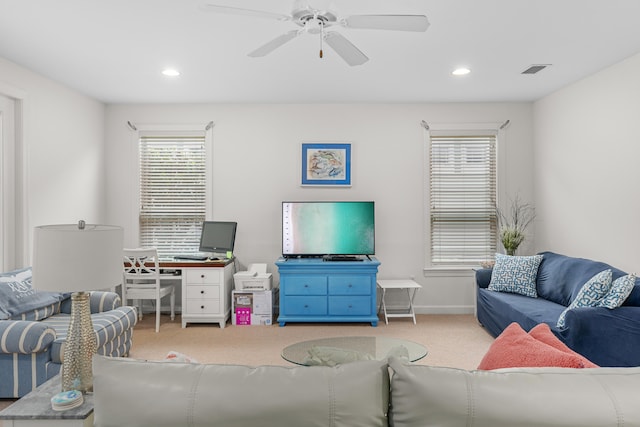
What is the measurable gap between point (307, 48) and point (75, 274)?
260 cm

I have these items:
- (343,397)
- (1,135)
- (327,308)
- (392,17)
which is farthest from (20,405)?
(327,308)

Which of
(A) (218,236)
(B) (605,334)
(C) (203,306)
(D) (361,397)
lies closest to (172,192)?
(A) (218,236)

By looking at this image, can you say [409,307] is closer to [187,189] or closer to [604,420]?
[187,189]

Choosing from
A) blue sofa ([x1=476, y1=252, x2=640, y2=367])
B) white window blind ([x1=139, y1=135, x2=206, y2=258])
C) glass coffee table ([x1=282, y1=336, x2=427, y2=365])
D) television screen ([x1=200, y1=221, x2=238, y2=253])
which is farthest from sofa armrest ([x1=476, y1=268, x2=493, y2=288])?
white window blind ([x1=139, y1=135, x2=206, y2=258])

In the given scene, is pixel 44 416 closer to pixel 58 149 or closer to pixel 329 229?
pixel 58 149

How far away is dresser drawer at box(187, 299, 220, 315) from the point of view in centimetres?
486

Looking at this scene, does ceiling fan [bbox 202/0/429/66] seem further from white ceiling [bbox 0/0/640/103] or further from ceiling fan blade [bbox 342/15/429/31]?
white ceiling [bbox 0/0/640/103]

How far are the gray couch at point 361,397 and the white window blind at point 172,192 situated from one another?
4.41 meters

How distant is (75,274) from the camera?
63.7 inches

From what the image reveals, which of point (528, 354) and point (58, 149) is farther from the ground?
point (58, 149)

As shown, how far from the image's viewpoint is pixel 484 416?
108cm

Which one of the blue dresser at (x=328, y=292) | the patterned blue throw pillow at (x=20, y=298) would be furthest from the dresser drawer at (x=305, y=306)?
the patterned blue throw pillow at (x=20, y=298)

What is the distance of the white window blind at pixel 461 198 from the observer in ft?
17.9

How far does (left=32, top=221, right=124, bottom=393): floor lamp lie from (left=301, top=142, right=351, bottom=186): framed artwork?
385cm
